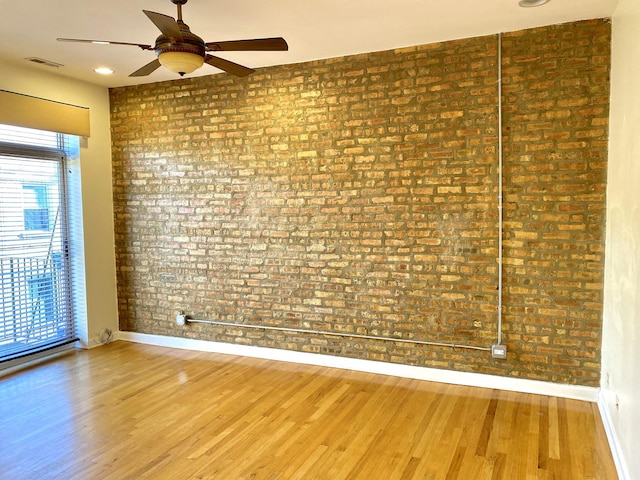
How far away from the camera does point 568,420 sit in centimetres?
303

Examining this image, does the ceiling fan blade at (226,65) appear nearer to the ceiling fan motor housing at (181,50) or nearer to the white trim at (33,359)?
the ceiling fan motor housing at (181,50)

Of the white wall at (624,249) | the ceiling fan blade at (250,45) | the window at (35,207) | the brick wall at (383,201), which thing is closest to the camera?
the white wall at (624,249)

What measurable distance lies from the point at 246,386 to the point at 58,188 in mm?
2796

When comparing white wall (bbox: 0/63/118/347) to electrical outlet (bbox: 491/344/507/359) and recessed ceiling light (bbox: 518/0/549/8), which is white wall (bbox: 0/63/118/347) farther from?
recessed ceiling light (bbox: 518/0/549/8)

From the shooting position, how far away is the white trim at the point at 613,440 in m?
2.33

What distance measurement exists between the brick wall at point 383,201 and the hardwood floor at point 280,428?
0.47 m

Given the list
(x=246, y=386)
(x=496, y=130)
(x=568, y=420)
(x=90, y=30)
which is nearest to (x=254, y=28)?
(x=90, y=30)

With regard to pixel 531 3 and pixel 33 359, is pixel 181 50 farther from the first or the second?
pixel 33 359

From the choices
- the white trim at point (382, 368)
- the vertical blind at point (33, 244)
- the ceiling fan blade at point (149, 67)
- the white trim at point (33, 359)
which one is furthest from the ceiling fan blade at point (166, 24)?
the white trim at point (33, 359)

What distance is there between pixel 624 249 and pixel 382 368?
6.81ft

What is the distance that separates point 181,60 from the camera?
2447 mm

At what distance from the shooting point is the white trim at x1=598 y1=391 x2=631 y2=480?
2.33 metres

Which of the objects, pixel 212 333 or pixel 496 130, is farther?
pixel 212 333

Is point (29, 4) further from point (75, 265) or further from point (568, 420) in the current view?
point (568, 420)
